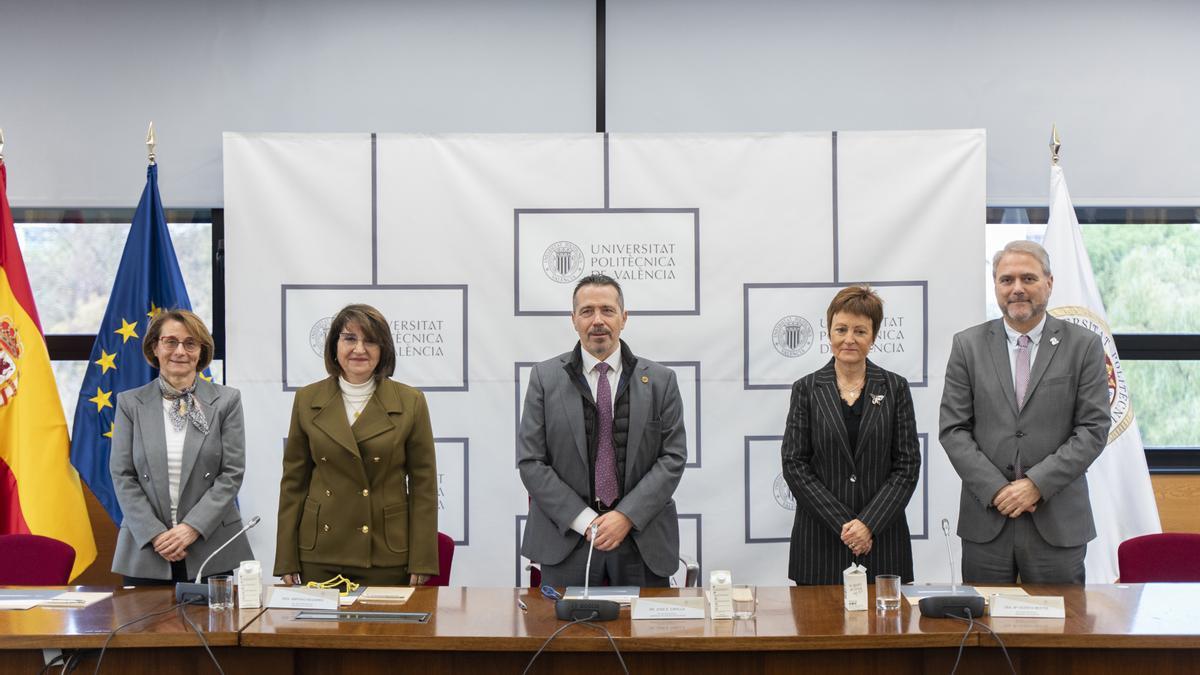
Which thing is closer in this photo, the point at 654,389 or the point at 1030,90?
the point at 654,389

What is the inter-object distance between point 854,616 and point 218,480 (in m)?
2.05

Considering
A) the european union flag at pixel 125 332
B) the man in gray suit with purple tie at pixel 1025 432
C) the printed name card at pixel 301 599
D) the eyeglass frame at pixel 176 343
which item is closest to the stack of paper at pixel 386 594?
the printed name card at pixel 301 599

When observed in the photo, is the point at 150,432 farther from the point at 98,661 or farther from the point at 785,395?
the point at 785,395

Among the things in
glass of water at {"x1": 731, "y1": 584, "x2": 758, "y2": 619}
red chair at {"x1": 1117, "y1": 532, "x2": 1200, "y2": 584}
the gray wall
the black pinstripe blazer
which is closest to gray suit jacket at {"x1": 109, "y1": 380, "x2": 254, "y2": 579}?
the gray wall

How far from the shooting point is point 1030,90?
4.69m

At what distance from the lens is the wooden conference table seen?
2404mm

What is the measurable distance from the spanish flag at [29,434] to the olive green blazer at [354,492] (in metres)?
1.51

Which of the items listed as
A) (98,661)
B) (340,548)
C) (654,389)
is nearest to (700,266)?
(654,389)

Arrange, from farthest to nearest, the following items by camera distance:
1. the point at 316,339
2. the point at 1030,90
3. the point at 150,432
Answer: the point at 1030,90 < the point at 316,339 < the point at 150,432

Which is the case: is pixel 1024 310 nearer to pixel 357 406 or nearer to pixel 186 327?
pixel 357 406

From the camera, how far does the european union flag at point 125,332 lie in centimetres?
421

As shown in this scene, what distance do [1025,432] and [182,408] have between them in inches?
107

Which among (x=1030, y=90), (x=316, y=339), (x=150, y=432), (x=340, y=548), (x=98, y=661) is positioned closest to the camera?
(x=98, y=661)

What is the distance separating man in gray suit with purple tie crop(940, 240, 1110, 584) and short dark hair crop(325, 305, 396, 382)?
71.5 inches
